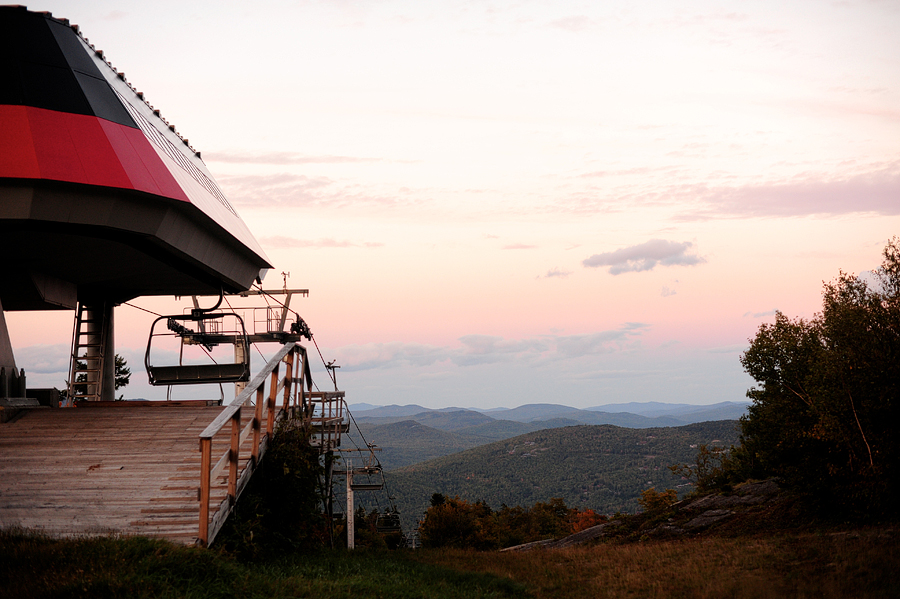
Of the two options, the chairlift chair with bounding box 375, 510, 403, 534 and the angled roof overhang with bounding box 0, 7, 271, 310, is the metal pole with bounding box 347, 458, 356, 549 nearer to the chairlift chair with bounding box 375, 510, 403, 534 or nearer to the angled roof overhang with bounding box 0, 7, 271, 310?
the chairlift chair with bounding box 375, 510, 403, 534

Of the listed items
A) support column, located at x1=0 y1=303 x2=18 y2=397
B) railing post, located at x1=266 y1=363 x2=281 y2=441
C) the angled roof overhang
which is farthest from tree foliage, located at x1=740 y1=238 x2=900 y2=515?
support column, located at x1=0 y1=303 x2=18 y2=397

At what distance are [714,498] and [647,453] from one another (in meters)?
123

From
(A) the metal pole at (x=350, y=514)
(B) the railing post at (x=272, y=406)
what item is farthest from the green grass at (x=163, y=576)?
(A) the metal pole at (x=350, y=514)

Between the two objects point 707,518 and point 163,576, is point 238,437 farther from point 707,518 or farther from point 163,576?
point 707,518

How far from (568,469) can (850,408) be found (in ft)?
422

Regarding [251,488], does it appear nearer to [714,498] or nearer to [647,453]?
[714,498]

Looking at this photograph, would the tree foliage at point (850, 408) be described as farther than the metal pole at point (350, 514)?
No

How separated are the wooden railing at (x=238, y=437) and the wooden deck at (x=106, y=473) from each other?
0.15m

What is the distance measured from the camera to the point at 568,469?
137875 mm

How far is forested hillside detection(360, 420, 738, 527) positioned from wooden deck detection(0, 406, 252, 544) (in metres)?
99.6

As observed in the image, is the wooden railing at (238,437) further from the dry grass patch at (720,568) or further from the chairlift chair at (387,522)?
the chairlift chair at (387,522)

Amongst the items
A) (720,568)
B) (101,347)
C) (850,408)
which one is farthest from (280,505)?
(101,347)

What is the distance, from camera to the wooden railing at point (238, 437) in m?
7.02

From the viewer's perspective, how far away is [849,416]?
14.3 m
